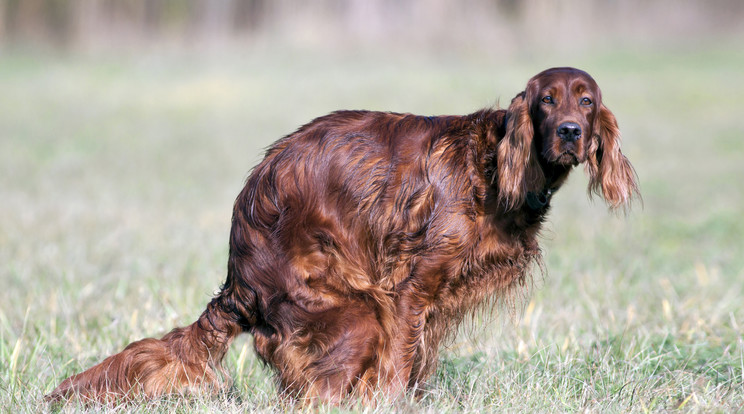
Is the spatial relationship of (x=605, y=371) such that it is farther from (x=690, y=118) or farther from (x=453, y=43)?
(x=453, y=43)

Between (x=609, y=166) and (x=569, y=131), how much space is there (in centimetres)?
32

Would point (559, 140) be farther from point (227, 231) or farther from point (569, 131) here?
point (227, 231)

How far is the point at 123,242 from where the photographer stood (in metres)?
6.90

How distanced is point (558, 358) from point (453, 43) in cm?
2402

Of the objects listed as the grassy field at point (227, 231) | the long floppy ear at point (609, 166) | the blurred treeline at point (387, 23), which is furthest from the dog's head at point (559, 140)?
the blurred treeline at point (387, 23)

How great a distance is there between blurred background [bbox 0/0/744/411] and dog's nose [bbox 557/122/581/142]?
2.18 ft

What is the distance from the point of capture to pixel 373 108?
16.7m

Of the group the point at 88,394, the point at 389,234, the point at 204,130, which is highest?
the point at 389,234

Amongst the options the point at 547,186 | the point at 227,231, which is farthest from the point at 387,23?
the point at 547,186

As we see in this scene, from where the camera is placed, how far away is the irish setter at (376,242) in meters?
3.08

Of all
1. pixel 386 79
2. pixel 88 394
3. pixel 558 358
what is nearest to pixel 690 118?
pixel 386 79

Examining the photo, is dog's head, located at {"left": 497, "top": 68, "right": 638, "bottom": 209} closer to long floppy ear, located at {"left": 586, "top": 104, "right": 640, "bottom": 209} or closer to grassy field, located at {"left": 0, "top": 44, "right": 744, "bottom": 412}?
long floppy ear, located at {"left": 586, "top": 104, "right": 640, "bottom": 209}

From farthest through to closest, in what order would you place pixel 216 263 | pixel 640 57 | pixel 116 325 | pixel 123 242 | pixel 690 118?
pixel 640 57 → pixel 690 118 → pixel 123 242 → pixel 216 263 → pixel 116 325

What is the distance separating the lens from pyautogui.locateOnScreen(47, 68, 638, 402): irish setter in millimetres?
3082
